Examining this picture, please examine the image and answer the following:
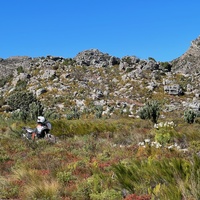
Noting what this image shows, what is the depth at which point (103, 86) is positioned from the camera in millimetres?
58781

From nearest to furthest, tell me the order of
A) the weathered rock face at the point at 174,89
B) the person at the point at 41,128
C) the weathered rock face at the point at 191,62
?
the person at the point at 41,128, the weathered rock face at the point at 174,89, the weathered rock face at the point at 191,62

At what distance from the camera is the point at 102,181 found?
613cm

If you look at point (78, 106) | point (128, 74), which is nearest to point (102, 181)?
point (78, 106)

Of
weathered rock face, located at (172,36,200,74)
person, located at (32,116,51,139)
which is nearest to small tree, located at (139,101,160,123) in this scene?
person, located at (32,116,51,139)

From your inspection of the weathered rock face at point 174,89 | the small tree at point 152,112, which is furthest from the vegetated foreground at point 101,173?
the weathered rock face at point 174,89

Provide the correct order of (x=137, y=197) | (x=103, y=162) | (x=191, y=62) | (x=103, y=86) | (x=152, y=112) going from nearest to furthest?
(x=137, y=197) → (x=103, y=162) → (x=152, y=112) → (x=103, y=86) → (x=191, y=62)

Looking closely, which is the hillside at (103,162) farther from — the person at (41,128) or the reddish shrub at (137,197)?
the person at (41,128)

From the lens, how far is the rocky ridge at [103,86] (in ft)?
162

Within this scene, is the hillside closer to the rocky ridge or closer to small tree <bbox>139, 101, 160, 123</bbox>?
small tree <bbox>139, 101, 160, 123</bbox>

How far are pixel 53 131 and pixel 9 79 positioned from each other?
2448 inches

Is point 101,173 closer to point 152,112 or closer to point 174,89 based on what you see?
point 152,112

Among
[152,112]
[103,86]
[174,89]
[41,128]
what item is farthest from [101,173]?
[103,86]

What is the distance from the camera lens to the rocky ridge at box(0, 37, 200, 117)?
162 feet

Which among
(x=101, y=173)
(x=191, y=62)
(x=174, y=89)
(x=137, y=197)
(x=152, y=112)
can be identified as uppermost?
(x=191, y=62)
